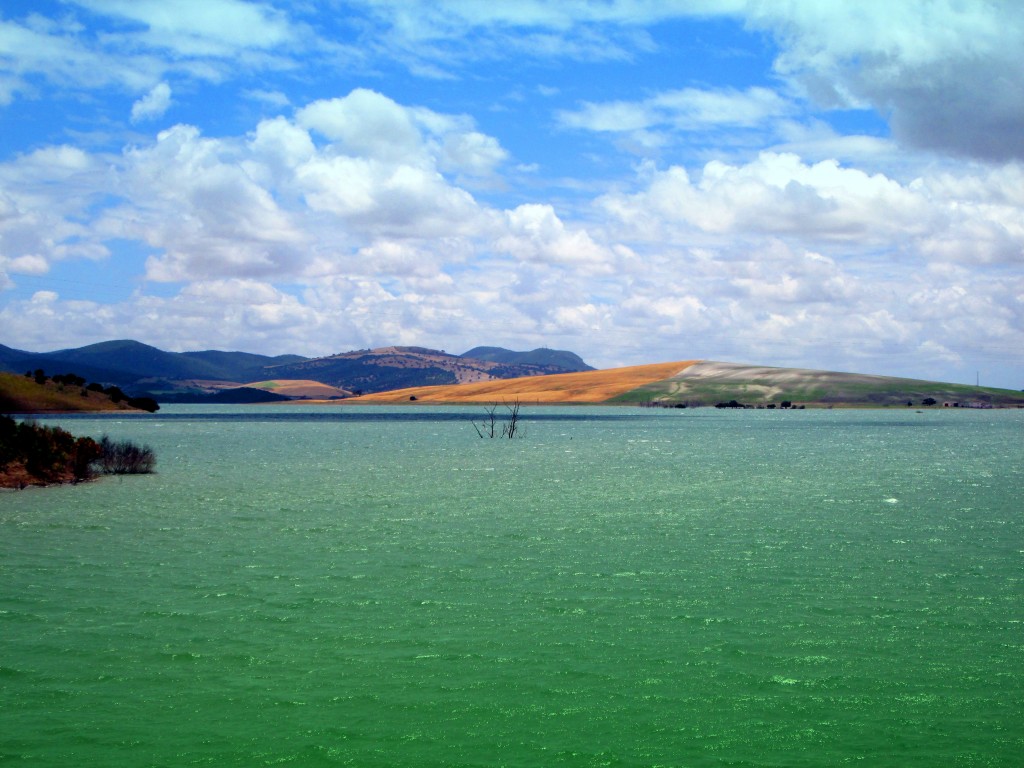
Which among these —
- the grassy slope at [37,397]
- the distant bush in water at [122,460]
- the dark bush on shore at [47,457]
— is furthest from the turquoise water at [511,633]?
the grassy slope at [37,397]

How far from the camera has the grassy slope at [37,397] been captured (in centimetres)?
17338

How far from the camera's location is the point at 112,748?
14.3 meters

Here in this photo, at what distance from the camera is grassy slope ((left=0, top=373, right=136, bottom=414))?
569 feet

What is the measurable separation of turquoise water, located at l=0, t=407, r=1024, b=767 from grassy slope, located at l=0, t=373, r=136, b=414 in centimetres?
14415

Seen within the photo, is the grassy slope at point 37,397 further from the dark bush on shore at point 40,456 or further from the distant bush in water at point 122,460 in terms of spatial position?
the dark bush on shore at point 40,456

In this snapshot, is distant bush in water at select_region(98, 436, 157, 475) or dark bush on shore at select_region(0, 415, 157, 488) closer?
dark bush on shore at select_region(0, 415, 157, 488)

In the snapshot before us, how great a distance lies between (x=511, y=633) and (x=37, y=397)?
7309 inches

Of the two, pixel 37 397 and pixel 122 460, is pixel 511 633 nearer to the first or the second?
pixel 122 460

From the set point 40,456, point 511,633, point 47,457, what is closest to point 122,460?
point 47,457

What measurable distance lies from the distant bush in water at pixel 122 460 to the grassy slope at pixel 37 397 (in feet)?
389

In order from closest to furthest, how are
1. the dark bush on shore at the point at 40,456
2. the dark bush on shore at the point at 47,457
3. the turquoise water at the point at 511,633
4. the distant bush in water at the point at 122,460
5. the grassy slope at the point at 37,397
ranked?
the turquoise water at the point at 511,633, the dark bush on shore at the point at 40,456, the dark bush on shore at the point at 47,457, the distant bush in water at the point at 122,460, the grassy slope at the point at 37,397

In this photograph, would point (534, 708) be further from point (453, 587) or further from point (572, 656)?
point (453, 587)

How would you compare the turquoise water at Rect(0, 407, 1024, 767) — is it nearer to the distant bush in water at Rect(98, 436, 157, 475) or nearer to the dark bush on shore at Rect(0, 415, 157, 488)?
the dark bush on shore at Rect(0, 415, 157, 488)

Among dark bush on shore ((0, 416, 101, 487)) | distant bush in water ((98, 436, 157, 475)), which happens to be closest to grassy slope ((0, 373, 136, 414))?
distant bush in water ((98, 436, 157, 475))
